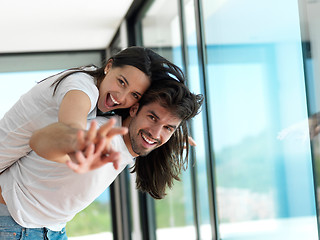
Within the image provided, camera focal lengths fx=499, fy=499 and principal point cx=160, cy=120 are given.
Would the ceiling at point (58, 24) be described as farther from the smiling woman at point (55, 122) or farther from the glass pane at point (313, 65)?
the glass pane at point (313, 65)

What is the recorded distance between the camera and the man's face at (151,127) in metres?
1.76

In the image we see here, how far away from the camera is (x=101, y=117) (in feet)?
5.70

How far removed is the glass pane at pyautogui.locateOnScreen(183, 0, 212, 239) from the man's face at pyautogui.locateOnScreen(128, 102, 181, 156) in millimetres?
1078

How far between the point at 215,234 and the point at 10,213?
4.46 feet

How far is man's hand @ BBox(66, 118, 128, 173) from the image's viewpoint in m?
1.02

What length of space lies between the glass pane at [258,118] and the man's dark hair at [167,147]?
0.33m

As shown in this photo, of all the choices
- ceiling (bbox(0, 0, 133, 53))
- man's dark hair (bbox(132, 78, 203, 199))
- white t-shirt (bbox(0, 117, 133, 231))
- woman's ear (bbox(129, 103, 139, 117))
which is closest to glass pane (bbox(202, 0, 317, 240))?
man's dark hair (bbox(132, 78, 203, 199))

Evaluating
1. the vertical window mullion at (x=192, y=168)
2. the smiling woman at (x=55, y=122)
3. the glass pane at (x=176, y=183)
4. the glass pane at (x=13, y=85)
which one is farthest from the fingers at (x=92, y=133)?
the glass pane at (x=13, y=85)

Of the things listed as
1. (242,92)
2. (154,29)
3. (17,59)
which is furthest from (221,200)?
(17,59)

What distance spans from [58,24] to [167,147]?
3.10 metres

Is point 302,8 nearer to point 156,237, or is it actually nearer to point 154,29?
point 154,29

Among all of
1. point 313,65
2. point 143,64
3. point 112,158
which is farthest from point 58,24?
point 112,158

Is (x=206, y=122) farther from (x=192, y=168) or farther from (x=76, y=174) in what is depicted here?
(x=76, y=174)

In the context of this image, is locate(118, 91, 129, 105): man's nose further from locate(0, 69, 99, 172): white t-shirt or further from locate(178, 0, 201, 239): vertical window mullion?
locate(178, 0, 201, 239): vertical window mullion
